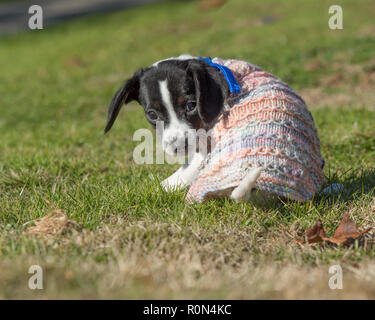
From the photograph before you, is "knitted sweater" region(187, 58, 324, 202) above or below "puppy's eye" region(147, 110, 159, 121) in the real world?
below

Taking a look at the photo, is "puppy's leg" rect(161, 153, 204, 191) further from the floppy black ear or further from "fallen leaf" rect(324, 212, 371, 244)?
"fallen leaf" rect(324, 212, 371, 244)

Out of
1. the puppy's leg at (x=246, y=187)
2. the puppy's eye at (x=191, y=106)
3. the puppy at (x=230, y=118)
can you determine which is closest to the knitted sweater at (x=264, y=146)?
the puppy at (x=230, y=118)

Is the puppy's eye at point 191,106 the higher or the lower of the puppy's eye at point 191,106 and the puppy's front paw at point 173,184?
the higher

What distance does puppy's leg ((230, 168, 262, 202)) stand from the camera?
9.74 ft

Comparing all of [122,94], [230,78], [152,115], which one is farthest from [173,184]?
[230,78]

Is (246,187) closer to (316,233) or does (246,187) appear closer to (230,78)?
(316,233)

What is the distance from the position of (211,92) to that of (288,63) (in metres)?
6.19

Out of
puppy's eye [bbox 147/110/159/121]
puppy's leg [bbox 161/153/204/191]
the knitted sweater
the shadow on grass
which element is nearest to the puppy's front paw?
puppy's leg [bbox 161/153/204/191]

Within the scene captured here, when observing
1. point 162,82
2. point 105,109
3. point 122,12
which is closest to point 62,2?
point 122,12

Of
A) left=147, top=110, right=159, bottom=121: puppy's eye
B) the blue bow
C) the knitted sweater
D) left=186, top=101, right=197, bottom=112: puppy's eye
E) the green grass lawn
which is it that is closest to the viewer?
the green grass lawn

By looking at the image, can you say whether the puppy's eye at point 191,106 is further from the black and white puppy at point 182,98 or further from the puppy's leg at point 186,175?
the puppy's leg at point 186,175

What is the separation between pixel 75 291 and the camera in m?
2.33

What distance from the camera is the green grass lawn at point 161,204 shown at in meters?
2.46
